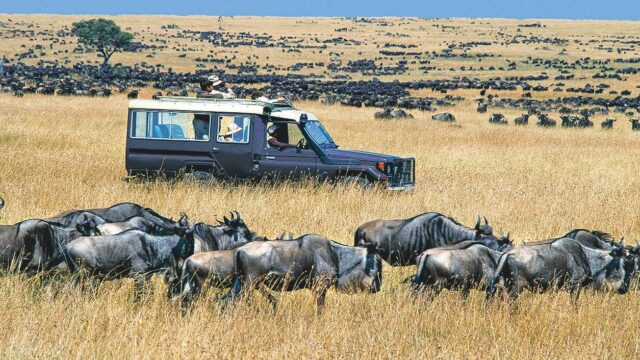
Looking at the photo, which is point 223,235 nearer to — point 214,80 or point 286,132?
point 286,132

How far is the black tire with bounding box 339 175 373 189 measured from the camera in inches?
605

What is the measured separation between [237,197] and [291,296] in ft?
19.7

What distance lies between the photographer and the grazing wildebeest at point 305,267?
8008 millimetres

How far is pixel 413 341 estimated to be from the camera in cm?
752

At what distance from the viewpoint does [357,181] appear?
15.5m

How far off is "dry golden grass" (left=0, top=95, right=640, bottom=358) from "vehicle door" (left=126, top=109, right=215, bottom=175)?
468 mm

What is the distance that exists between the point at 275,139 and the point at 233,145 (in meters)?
0.76

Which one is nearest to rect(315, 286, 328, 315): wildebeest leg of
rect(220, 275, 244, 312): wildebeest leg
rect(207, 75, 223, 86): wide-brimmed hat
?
rect(220, 275, 244, 312): wildebeest leg

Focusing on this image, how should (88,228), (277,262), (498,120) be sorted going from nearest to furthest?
1. (277,262)
2. (88,228)
3. (498,120)

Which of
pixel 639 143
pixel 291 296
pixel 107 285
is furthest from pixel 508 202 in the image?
pixel 639 143

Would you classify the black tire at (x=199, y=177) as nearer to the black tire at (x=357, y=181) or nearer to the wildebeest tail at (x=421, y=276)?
the black tire at (x=357, y=181)

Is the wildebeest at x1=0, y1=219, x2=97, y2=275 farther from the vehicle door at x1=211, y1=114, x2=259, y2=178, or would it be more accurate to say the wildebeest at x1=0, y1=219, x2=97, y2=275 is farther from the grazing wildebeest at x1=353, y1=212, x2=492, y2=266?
the vehicle door at x1=211, y1=114, x2=259, y2=178

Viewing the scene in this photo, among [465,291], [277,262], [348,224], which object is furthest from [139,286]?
[348,224]

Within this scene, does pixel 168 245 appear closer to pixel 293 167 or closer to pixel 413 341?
pixel 413 341
